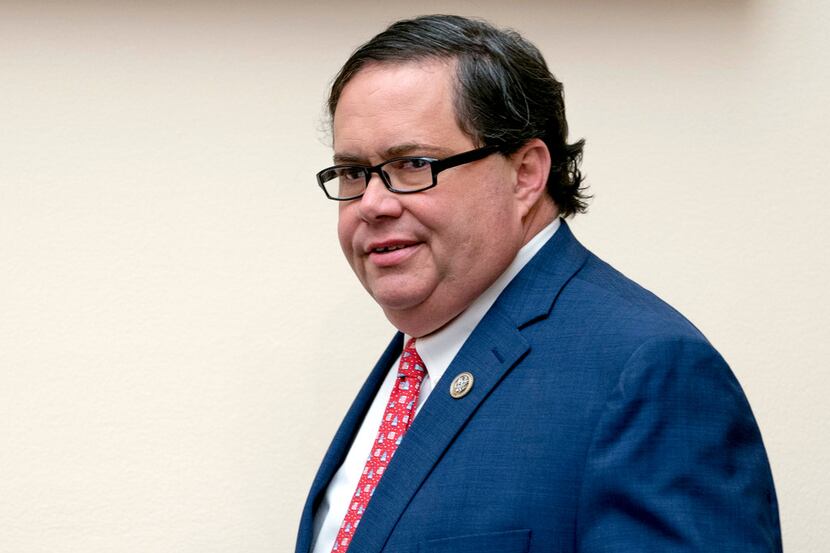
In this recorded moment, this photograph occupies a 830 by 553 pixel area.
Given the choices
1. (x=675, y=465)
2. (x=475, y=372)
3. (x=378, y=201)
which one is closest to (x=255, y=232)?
(x=378, y=201)

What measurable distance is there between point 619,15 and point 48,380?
3.58 feet

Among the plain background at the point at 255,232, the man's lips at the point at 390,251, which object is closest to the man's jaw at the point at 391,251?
the man's lips at the point at 390,251

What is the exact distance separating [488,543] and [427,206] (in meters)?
0.36

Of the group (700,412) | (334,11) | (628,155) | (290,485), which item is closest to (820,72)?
(628,155)

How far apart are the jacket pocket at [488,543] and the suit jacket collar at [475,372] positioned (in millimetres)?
70

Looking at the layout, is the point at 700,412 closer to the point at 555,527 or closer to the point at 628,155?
the point at 555,527

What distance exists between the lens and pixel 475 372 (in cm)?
113

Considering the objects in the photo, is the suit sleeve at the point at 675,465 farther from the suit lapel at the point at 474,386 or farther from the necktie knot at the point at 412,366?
the necktie knot at the point at 412,366

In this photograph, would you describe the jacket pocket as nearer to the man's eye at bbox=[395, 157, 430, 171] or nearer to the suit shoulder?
the suit shoulder

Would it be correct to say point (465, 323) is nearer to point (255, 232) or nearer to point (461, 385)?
point (461, 385)

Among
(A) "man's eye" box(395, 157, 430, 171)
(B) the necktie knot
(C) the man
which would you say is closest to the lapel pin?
(C) the man

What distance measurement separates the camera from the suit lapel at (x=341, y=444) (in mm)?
1303

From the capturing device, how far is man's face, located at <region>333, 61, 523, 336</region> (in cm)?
116

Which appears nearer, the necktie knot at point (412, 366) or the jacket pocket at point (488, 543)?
the jacket pocket at point (488, 543)
